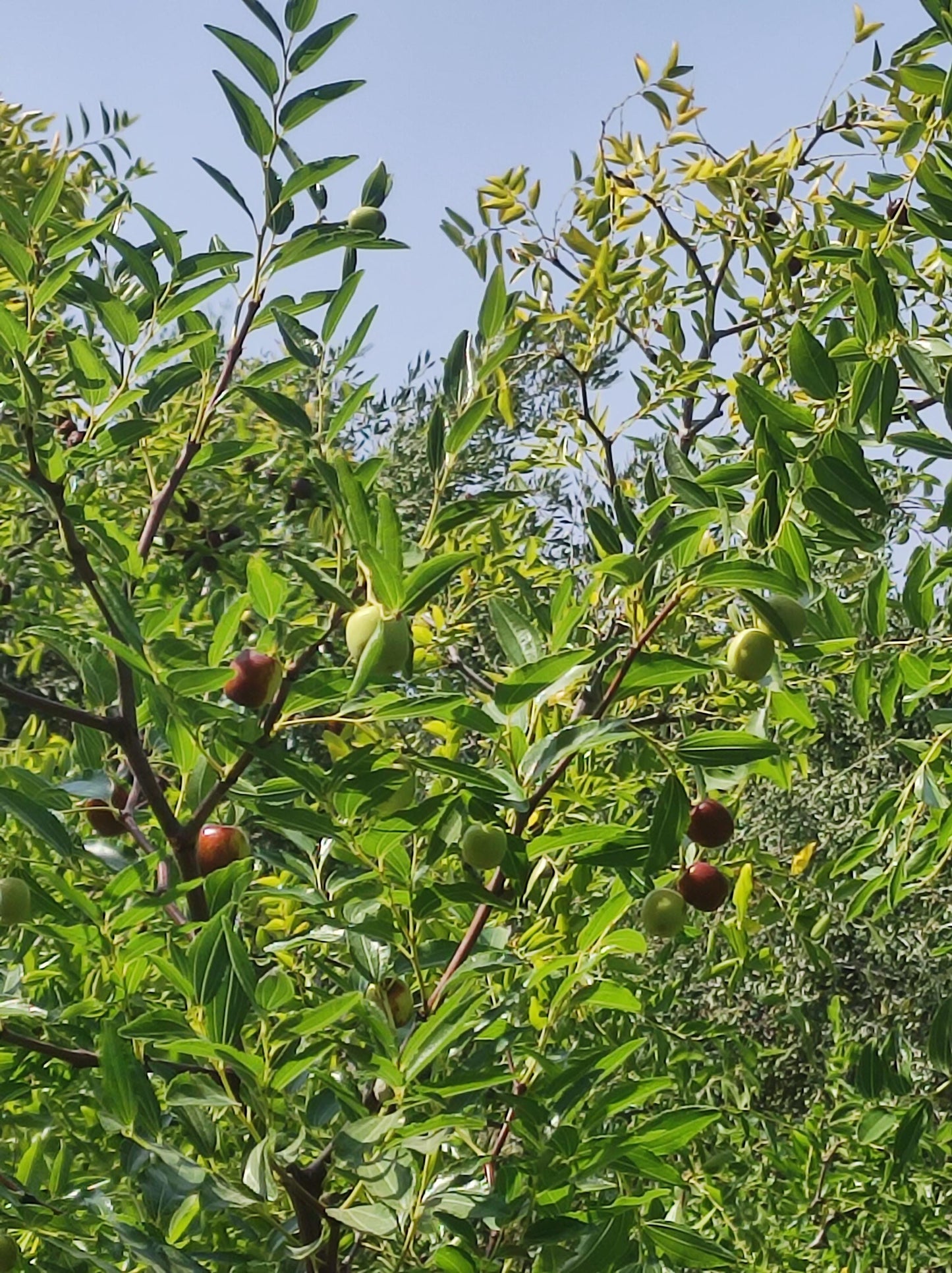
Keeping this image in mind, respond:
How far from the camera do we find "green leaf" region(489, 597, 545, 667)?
1.37m

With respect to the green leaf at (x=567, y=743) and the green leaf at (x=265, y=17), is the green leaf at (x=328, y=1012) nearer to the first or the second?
the green leaf at (x=567, y=743)

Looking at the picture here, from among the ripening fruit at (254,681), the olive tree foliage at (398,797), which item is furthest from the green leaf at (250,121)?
the ripening fruit at (254,681)

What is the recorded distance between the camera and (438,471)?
1520mm

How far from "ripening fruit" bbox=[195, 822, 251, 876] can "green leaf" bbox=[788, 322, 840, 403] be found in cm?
76

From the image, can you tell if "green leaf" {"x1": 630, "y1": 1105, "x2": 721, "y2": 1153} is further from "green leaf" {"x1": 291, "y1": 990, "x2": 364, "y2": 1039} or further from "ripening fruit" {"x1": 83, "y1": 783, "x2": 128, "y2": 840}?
"ripening fruit" {"x1": 83, "y1": 783, "x2": 128, "y2": 840}

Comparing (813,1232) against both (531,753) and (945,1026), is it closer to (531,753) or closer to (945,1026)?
(945,1026)

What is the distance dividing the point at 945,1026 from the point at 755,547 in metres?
0.72

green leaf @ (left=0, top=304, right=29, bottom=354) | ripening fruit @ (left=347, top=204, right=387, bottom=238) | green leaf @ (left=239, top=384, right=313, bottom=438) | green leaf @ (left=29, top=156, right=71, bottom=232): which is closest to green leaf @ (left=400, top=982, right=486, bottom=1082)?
green leaf @ (left=239, top=384, right=313, bottom=438)

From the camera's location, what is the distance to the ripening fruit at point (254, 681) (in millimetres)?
1417

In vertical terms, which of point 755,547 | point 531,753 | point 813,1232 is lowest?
point 813,1232

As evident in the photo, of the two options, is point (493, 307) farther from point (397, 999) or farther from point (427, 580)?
point (397, 999)

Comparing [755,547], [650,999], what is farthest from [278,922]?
[755,547]

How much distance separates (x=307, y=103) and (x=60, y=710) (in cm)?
80

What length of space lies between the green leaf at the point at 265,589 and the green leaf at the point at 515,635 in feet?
0.92
